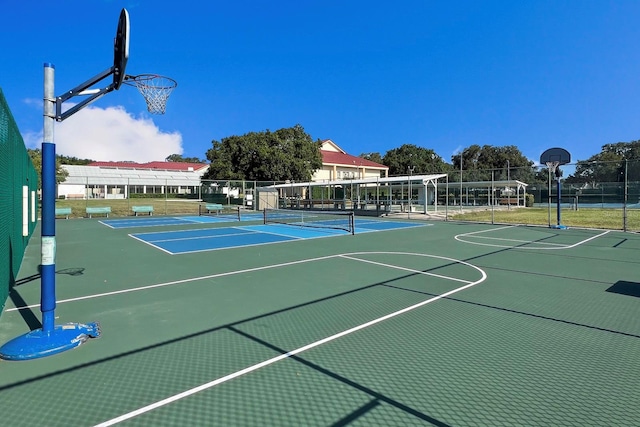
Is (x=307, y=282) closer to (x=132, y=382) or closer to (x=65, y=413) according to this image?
(x=132, y=382)

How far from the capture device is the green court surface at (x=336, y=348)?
116 inches

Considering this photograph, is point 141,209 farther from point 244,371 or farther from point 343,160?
point 343,160

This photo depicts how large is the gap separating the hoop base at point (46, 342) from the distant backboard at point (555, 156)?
75.0 feet

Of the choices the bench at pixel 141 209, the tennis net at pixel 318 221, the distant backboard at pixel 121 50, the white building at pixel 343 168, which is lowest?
the tennis net at pixel 318 221

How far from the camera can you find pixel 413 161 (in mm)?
67438

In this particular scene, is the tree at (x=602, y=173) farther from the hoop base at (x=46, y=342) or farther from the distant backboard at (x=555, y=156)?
the hoop base at (x=46, y=342)

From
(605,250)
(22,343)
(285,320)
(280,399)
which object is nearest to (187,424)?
(280,399)

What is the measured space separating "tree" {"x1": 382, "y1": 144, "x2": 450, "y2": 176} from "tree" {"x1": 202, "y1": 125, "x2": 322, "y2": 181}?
84.9ft

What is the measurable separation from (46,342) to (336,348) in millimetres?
3283

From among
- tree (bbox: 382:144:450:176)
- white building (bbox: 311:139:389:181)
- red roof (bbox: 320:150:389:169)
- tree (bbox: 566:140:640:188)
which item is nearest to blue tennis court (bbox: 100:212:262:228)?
tree (bbox: 566:140:640:188)

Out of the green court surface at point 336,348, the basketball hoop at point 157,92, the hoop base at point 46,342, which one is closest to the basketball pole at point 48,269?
the hoop base at point 46,342

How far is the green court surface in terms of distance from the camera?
9.70ft

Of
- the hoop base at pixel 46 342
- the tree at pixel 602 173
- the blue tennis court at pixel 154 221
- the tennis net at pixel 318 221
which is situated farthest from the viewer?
the tree at pixel 602 173

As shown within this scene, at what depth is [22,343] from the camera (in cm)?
404
